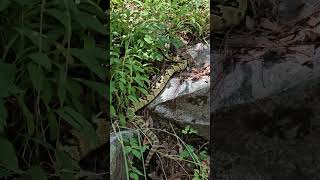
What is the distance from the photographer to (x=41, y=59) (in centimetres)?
116

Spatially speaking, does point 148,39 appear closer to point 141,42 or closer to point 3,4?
point 141,42

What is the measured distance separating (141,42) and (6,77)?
15.1 inches

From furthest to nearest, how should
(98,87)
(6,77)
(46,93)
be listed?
(98,87) < (46,93) < (6,77)

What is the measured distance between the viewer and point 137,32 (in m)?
1.39

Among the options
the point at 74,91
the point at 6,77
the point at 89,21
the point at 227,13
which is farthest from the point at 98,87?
the point at 227,13

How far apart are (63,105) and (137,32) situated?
267 millimetres

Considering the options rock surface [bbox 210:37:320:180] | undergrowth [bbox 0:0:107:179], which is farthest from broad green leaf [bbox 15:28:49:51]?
rock surface [bbox 210:37:320:180]

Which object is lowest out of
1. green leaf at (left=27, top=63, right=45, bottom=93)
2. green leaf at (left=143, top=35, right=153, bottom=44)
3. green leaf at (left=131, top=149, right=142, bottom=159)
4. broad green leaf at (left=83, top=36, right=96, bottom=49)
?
green leaf at (left=131, top=149, right=142, bottom=159)

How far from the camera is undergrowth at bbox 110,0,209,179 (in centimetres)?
138

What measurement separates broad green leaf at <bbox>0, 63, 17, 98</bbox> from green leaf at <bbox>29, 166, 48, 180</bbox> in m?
0.23

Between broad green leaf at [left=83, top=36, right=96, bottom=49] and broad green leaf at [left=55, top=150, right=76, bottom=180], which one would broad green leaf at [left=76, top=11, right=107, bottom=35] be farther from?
broad green leaf at [left=55, top=150, right=76, bottom=180]

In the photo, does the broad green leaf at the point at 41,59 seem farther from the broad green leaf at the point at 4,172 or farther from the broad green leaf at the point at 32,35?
the broad green leaf at the point at 4,172

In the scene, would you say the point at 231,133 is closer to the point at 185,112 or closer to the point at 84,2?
Answer: the point at 185,112

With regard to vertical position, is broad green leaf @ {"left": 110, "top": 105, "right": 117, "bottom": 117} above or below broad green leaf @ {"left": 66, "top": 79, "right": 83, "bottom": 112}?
below
